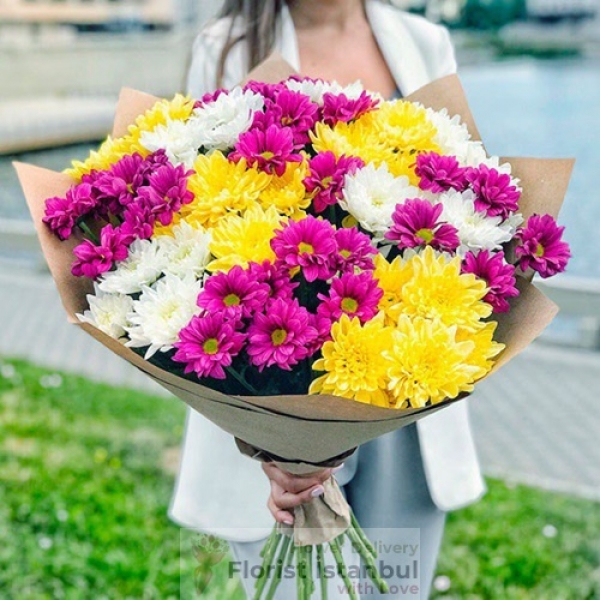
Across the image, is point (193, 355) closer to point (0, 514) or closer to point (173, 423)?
point (0, 514)

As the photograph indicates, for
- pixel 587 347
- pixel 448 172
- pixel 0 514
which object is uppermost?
pixel 448 172

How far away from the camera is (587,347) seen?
498 centimetres

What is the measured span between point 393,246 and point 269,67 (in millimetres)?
498

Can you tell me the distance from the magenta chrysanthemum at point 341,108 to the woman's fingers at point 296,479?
1.58 feet

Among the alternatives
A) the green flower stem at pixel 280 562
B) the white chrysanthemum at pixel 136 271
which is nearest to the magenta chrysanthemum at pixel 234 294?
the white chrysanthemum at pixel 136 271

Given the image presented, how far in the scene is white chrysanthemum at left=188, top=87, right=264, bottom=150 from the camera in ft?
4.04

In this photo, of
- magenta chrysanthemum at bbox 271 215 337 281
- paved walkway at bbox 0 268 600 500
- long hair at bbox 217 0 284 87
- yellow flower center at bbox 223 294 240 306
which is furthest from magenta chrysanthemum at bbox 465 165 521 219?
paved walkway at bbox 0 268 600 500

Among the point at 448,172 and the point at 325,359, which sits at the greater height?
the point at 448,172

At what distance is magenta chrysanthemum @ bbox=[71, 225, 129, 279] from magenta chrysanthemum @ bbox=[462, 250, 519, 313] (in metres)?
0.42

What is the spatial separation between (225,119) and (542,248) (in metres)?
0.45

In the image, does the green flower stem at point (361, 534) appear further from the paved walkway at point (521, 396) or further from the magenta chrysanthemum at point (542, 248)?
the paved walkway at point (521, 396)

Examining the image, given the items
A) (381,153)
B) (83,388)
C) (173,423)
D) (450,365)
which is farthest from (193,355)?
(83,388)

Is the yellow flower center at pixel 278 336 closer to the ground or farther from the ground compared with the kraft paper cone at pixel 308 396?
farther from the ground

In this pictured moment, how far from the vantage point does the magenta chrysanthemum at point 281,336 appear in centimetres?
102
